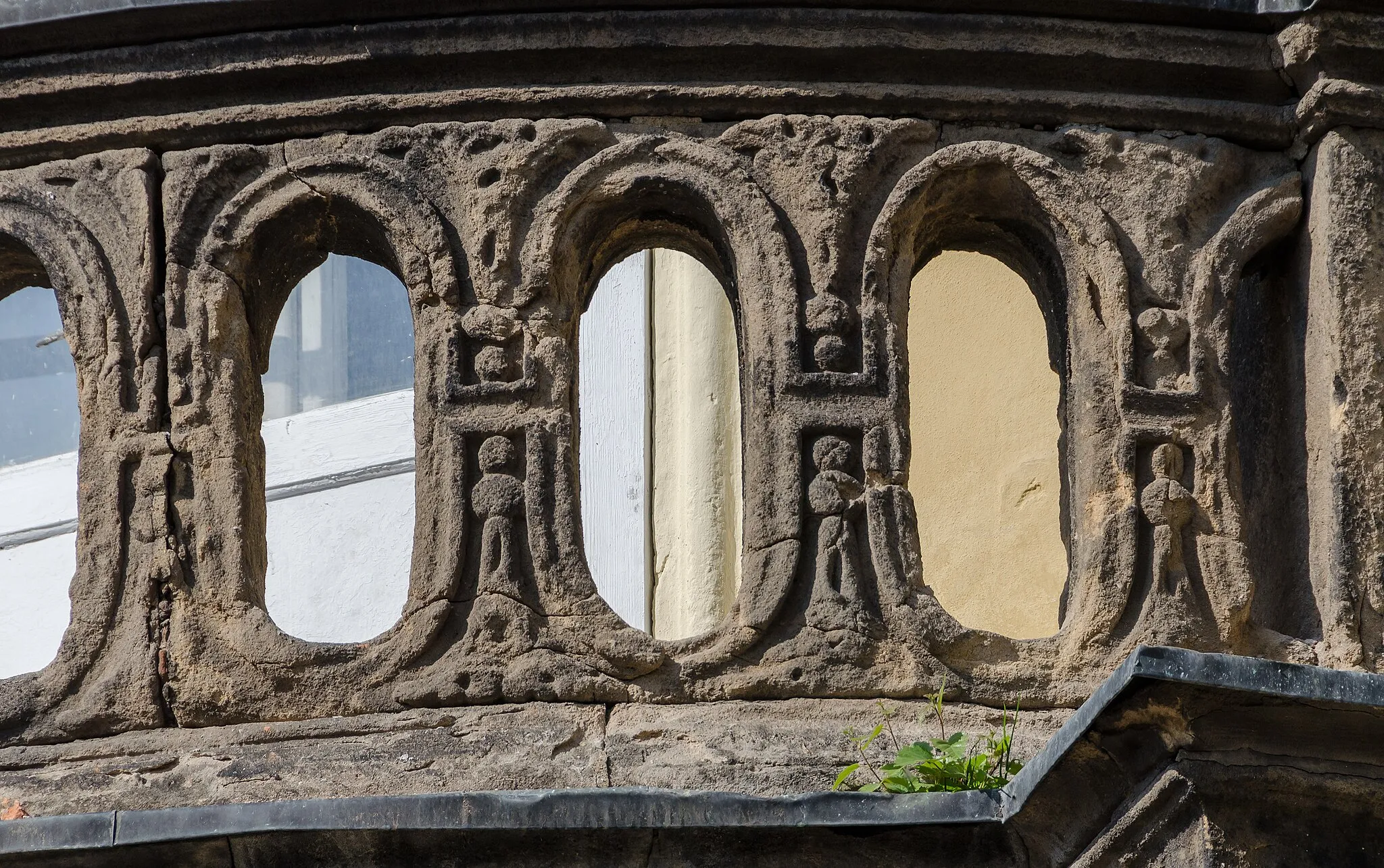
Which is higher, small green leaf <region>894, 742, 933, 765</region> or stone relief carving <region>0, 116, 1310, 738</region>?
stone relief carving <region>0, 116, 1310, 738</region>

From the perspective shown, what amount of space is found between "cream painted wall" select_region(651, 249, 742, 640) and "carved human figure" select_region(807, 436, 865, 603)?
2780 millimetres

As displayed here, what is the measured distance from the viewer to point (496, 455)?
11.1 ft

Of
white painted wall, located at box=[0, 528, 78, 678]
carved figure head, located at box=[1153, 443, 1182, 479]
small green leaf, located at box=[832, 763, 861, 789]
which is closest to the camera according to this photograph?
small green leaf, located at box=[832, 763, 861, 789]

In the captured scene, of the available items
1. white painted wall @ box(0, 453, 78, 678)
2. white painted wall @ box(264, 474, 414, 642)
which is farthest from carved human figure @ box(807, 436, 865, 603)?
white painted wall @ box(0, 453, 78, 678)

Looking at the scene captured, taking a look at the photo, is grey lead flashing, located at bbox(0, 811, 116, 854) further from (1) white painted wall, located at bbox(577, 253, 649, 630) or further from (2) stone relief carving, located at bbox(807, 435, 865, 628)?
(1) white painted wall, located at bbox(577, 253, 649, 630)

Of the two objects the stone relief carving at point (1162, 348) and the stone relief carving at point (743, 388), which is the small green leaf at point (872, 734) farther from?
the stone relief carving at point (1162, 348)

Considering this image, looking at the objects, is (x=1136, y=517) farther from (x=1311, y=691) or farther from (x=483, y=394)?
(x=483, y=394)

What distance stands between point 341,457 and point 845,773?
13.8ft

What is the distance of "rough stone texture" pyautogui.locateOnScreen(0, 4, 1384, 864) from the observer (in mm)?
3328

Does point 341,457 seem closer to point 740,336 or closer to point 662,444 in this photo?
point 662,444

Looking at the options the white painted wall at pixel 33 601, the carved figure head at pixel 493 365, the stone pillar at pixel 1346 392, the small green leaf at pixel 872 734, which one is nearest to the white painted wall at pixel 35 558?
the white painted wall at pixel 33 601

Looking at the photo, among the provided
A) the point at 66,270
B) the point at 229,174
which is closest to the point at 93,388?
the point at 66,270

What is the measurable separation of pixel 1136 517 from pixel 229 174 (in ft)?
5.99

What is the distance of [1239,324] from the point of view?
383 centimetres
